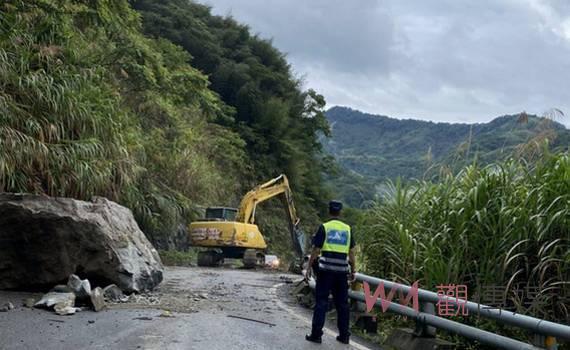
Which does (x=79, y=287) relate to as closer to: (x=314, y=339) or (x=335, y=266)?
(x=314, y=339)

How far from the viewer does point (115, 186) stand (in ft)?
50.1

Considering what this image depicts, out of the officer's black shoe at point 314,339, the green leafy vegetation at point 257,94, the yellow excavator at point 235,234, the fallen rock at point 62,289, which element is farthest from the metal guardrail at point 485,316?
the green leafy vegetation at point 257,94

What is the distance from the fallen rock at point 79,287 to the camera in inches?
345

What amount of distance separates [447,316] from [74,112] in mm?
9377

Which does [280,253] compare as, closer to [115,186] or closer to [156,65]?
[156,65]

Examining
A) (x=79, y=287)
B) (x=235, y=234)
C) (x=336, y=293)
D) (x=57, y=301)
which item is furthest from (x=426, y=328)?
(x=235, y=234)

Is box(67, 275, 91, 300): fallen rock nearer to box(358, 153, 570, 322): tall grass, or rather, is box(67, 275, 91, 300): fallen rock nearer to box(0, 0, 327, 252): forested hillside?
box(0, 0, 327, 252): forested hillside

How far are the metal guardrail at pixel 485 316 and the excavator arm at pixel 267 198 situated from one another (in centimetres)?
1468

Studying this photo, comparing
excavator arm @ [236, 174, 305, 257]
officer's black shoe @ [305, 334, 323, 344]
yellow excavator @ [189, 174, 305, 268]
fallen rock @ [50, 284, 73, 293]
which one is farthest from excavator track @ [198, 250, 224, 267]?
officer's black shoe @ [305, 334, 323, 344]

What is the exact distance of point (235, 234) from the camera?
822 inches

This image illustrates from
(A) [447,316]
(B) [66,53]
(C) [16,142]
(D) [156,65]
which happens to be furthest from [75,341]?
(D) [156,65]

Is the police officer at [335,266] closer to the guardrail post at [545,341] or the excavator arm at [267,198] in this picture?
the guardrail post at [545,341]

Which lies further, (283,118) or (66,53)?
(283,118)

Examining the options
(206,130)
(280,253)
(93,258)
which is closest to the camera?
(93,258)
